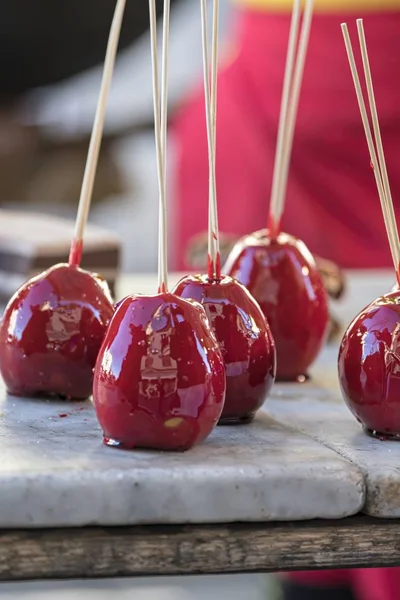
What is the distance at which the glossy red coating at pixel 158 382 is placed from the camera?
736mm

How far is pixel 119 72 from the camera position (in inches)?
150

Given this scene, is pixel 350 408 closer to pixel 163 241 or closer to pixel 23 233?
pixel 163 241

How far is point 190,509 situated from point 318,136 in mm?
1586

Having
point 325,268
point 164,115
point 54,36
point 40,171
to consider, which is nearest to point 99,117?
point 164,115

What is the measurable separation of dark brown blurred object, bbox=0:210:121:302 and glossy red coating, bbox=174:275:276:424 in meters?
0.51

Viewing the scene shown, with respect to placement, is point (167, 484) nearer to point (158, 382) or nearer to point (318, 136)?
point (158, 382)

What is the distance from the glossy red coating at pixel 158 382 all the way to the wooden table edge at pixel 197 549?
74mm

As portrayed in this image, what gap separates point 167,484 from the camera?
0.68m

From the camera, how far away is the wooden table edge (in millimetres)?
660

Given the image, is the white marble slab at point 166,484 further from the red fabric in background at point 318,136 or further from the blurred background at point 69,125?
the blurred background at point 69,125

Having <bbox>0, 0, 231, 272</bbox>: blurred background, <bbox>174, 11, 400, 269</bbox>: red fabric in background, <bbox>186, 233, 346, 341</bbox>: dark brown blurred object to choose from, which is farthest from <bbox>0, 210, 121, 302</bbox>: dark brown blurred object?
<bbox>0, 0, 231, 272</bbox>: blurred background

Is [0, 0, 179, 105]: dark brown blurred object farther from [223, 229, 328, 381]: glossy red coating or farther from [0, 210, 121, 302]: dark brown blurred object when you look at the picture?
[223, 229, 328, 381]: glossy red coating

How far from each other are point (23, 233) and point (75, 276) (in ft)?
1.71

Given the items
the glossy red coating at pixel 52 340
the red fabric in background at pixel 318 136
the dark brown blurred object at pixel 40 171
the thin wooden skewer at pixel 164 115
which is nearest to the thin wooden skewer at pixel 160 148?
the thin wooden skewer at pixel 164 115
